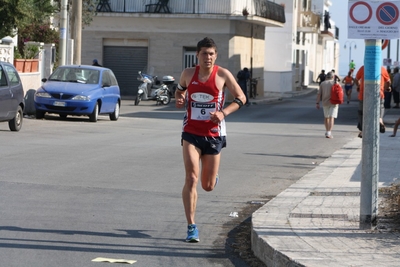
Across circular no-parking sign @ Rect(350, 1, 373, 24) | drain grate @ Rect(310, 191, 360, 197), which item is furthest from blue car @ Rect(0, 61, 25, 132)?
circular no-parking sign @ Rect(350, 1, 373, 24)

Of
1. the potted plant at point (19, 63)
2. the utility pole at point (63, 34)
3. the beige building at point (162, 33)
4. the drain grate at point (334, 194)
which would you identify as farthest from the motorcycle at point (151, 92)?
the drain grate at point (334, 194)

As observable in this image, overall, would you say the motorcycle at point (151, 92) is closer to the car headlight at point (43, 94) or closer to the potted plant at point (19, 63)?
the potted plant at point (19, 63)

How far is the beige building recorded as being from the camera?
4516cm

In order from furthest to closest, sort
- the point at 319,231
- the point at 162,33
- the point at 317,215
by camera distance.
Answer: the point at 162,33 < the point at 317,215 < the point at 319,231

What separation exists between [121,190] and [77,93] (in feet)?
44.2

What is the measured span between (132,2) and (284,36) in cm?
1930

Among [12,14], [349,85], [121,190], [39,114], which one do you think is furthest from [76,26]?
[121,190]

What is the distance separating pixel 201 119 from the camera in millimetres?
8148

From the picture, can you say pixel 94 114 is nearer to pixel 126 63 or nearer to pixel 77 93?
pixel 77 93

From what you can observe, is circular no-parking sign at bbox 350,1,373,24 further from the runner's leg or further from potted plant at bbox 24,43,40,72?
potted plant at bbox 24,43,40,72

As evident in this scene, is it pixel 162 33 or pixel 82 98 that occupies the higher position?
pixel 162 33

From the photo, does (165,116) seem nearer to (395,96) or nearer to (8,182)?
(395,96)

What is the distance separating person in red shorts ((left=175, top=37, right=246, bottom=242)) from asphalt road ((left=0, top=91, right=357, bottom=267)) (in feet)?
1.67

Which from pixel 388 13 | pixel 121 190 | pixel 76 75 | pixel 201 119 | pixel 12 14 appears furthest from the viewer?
pixel 12 14
